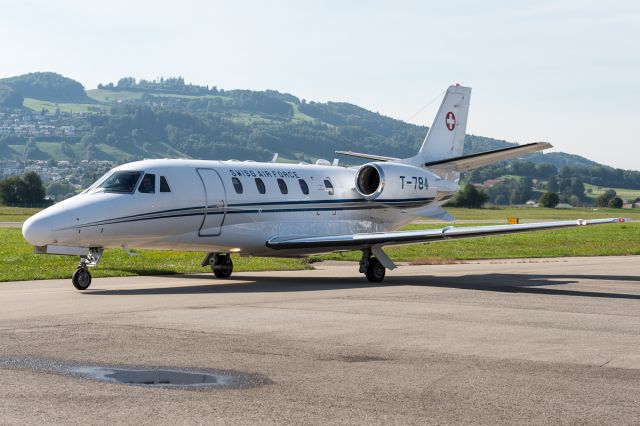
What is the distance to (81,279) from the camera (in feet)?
65.8

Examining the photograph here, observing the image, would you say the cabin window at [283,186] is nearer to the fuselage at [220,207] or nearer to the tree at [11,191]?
the fuselage at [220,207]

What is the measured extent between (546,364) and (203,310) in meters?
6.86

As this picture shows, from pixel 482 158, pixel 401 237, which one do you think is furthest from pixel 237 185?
pixel 482 158

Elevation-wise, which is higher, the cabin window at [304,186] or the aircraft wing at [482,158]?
the aircraft wing at [482,158]

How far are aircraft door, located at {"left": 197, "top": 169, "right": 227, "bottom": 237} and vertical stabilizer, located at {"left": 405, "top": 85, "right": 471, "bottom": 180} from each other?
860cm

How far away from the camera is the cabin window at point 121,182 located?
2081 cm

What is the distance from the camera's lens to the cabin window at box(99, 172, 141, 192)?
20812mm

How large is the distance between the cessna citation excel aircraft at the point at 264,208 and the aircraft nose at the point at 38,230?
0.07ft

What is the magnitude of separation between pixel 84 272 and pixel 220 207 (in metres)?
3.77

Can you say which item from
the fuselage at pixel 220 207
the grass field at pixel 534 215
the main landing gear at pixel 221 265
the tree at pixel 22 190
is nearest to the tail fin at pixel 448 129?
the fuselage at pixel 220 207

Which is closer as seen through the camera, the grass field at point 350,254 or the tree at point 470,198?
the grass field at point 350,254

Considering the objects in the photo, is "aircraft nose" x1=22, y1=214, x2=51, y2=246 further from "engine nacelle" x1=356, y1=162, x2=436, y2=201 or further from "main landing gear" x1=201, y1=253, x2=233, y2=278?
"engine nacelle" x1=356, y1=162, x2=436, y2=201

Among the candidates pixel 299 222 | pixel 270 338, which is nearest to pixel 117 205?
pixel 299 222

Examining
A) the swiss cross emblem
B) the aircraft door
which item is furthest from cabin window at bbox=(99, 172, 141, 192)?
the swiss cross emblem
